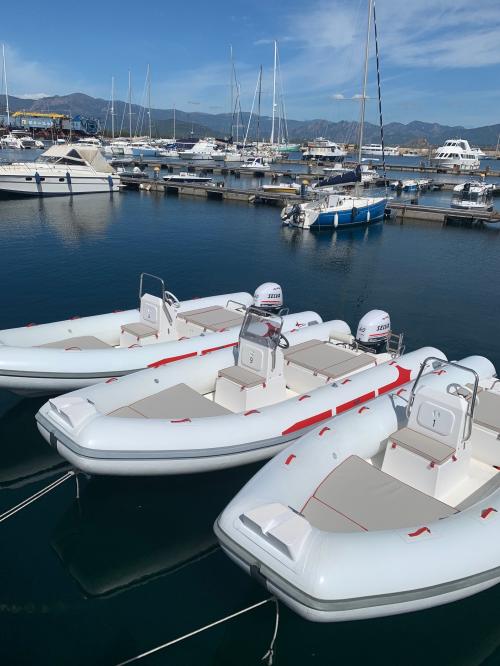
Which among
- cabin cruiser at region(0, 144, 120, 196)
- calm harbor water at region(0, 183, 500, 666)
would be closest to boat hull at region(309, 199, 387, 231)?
calm harbor water at region(0, 183, 500, 666)

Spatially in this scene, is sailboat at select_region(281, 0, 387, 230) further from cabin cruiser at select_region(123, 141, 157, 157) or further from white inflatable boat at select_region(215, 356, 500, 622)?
cabin cruiser at select_region(123, 141, 157, 157)

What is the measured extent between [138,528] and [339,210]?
92.3 ft

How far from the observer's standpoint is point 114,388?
7.43 meters

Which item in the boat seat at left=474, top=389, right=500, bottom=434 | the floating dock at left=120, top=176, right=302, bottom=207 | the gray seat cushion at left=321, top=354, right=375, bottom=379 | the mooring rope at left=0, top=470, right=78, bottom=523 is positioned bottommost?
the mooring rope at left=0, top=470, right=78, bottom=523

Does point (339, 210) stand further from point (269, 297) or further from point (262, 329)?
point (262, 329)

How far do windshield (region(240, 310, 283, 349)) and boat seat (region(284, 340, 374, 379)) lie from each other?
1188 mm

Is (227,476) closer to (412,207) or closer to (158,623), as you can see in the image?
(158,623)

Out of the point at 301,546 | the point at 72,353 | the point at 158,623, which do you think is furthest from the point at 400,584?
the point at 72,353

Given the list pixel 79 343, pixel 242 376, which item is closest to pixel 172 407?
pixel 242 376

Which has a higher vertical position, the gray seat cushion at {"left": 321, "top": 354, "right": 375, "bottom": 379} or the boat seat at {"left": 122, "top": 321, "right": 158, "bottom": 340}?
the boat seat at {"left": 122, "top": 321, "right": 158, "bottom": 340}

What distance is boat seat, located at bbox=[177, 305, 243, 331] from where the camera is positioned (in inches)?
419

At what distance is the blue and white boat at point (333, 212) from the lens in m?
31.0

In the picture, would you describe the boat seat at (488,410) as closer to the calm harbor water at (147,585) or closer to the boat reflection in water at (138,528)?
the calm harbor water at (147,585)

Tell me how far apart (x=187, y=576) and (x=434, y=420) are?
3792mm
